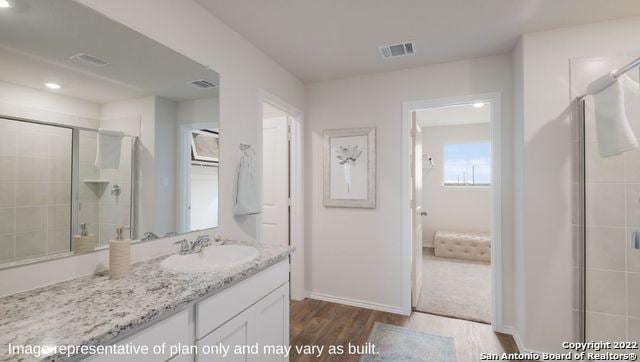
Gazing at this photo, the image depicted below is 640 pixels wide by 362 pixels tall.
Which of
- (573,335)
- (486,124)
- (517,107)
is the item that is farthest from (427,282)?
(486,124)

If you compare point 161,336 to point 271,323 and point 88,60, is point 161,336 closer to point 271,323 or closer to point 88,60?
point 271,323

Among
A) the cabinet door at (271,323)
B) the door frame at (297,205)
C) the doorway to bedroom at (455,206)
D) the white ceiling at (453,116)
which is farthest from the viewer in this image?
the white ceiling at (453,116)

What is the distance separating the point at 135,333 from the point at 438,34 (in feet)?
8.29

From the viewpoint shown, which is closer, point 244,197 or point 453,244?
point 244,197

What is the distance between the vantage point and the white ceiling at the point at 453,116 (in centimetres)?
434

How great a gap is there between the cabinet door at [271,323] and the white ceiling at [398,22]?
1810 millimetres

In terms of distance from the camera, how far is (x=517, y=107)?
2.27 metres

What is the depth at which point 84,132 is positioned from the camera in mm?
1200

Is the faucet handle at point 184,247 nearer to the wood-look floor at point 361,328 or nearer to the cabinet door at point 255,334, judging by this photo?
the cabinet door at point 255,334

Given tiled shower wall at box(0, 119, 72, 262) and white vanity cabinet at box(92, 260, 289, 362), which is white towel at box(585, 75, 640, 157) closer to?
white vanity cabinet at box(92, 260, 289, 362)

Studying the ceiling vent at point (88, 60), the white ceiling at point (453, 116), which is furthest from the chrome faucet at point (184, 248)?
the white ceiling at point (453, 116)

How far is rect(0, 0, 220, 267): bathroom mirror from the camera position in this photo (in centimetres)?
102

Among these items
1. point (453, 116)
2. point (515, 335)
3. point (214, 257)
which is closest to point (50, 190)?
point (214, 257)

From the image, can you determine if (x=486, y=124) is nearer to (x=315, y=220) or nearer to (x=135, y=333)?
(x=315, y=220)
